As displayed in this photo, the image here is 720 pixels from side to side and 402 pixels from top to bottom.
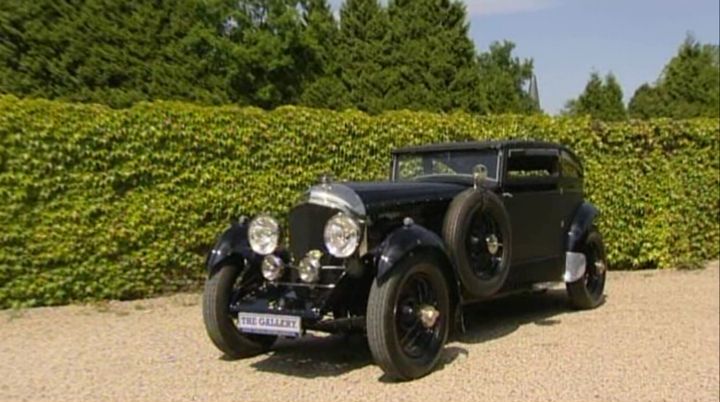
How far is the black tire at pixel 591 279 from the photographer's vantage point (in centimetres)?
739

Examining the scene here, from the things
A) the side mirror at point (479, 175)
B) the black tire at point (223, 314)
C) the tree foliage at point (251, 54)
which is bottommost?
the black tire at point (223, 314)

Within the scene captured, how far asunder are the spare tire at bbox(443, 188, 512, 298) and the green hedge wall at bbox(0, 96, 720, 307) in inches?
125

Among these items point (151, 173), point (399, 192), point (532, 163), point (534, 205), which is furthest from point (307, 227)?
point (151, 173)

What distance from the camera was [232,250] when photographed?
5508 mm

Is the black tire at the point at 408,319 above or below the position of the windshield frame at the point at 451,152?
below

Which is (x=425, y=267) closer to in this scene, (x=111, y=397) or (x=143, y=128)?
(x=111, y=397)

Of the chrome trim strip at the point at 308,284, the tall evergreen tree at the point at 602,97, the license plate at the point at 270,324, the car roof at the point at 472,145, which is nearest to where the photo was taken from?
the license plate at the point at 270,324

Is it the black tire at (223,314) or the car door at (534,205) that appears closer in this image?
the black tire at (223,314)

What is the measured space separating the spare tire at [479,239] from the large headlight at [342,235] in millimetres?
872

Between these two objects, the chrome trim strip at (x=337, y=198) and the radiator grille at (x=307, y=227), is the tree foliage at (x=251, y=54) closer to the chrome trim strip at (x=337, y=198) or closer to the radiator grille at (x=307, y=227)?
the radiator grille at (x=307, y=227)

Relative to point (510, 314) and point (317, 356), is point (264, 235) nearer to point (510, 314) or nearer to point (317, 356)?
point (317, 356)

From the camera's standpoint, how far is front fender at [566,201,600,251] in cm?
715

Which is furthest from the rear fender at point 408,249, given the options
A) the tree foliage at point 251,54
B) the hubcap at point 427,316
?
the tree foliage at point 251,54

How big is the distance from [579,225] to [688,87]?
2049cm
